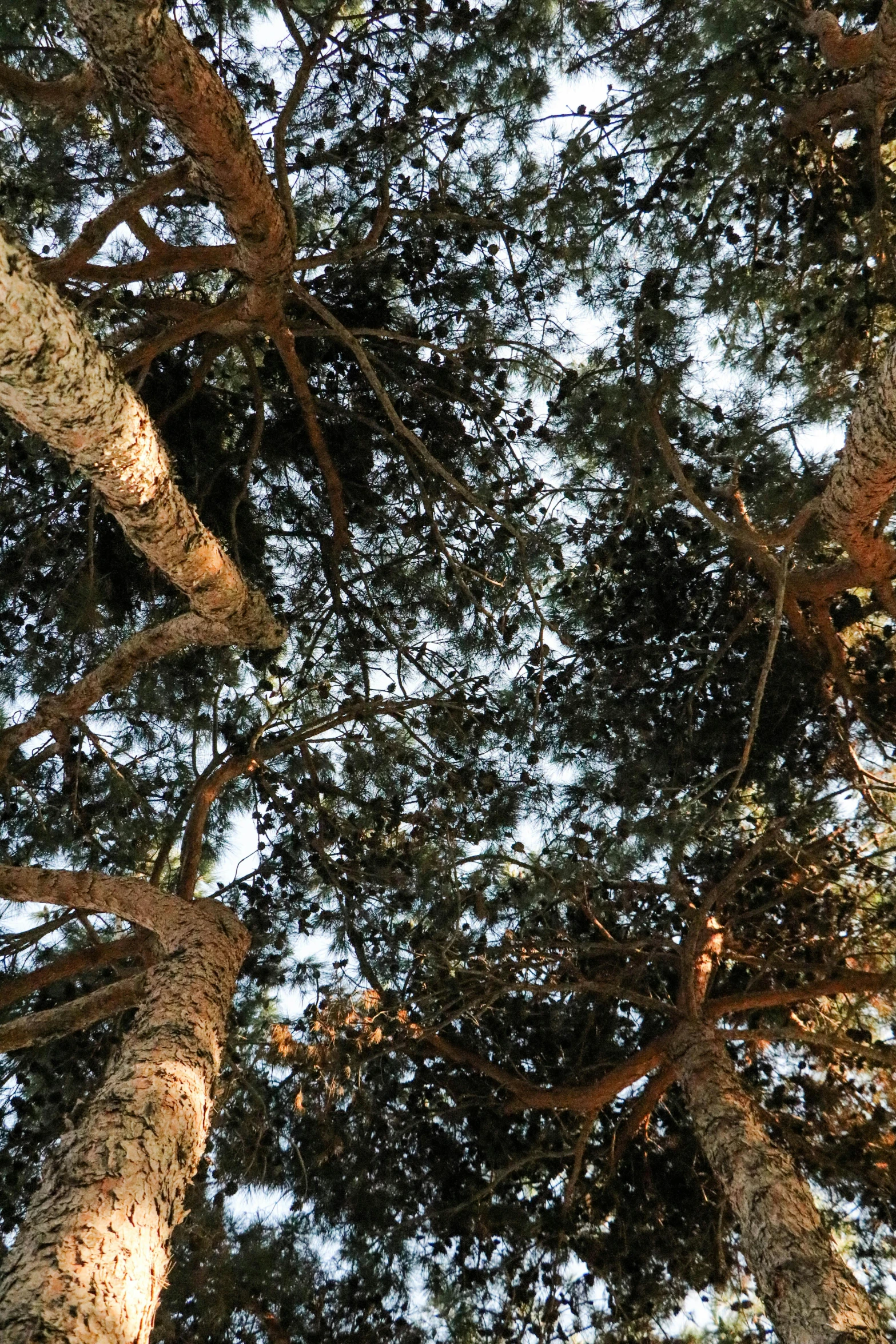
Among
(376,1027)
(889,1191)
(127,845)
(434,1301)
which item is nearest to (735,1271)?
(889,1191)

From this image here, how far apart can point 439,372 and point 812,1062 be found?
10.8 ft

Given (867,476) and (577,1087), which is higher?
(867,476)

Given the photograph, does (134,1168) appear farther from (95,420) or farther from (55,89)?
(55,89)

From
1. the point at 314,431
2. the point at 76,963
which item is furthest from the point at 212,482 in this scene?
the point at 76,963

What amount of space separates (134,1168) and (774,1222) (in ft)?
6.20

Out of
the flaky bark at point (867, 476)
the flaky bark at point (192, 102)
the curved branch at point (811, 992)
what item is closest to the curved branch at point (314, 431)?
the flaky bark at point (192, 102)

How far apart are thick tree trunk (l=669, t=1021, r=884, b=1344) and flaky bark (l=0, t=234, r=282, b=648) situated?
2.28 meters

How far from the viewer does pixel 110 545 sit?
4.11m

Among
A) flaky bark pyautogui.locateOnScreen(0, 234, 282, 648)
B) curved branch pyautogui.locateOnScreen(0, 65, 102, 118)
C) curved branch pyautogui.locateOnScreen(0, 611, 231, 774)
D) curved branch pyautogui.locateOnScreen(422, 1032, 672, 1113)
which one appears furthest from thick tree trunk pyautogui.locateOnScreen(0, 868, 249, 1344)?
curved branch pyautogui.locateOnScreen(0, 65, 102, 118)

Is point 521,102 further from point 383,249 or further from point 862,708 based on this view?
point 862,708

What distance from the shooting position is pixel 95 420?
74.9 inches

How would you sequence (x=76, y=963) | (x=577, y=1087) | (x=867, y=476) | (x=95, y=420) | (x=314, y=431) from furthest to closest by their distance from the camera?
1. (x=577, y=1087)
2. (x=314, y=431)
3. (x=76, y=963)
4. (x=867, y=476)
5. (x=95, y=420)

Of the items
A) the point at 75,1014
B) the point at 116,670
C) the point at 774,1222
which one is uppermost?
the point at 116,670

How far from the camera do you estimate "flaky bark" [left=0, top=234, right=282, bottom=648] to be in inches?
65.1
